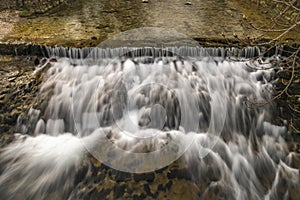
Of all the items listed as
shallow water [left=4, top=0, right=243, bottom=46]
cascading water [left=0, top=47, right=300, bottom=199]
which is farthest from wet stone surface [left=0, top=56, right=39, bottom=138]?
shallow water [left=4, top=0, right=243, bottom=46]

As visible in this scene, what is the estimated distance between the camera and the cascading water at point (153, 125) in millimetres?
3910

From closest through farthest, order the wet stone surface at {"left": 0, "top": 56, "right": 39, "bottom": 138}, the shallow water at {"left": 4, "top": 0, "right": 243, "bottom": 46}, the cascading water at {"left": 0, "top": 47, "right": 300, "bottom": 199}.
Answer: the cascading water at {"left": 0, "top": 47, "right": 300, "bottom": 199}
the wet stone surface at {"left": 0, "top": 56, "right": 39, "bottom": 138}
the shallow water at {"left": 4, "top": 0, "right": 243, "bottom": 46}

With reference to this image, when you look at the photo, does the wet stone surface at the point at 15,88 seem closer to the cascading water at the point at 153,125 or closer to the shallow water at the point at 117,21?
the cascading water at the point at 153,125

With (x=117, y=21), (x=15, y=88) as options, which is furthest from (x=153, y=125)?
(x=117, y=21)

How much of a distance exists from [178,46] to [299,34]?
3.34m

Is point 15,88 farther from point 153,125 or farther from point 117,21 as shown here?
point 117,21

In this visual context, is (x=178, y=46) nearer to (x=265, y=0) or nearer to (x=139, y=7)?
(x=139, y=7)

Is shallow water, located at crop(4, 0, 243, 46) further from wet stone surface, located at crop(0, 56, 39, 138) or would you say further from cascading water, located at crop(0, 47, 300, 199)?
cascading water, located at crop(0, 47, 300, 199)

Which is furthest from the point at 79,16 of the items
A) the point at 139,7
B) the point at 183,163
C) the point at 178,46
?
the point at 183,163

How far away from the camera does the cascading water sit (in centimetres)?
391

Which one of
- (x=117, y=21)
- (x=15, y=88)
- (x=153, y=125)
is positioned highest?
(x=117, y=21)

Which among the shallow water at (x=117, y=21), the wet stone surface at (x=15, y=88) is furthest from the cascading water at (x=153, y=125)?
the shallow water at (x=117, y=21)

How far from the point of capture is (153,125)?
4.70m

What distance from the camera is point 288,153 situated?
4328 millimetres
